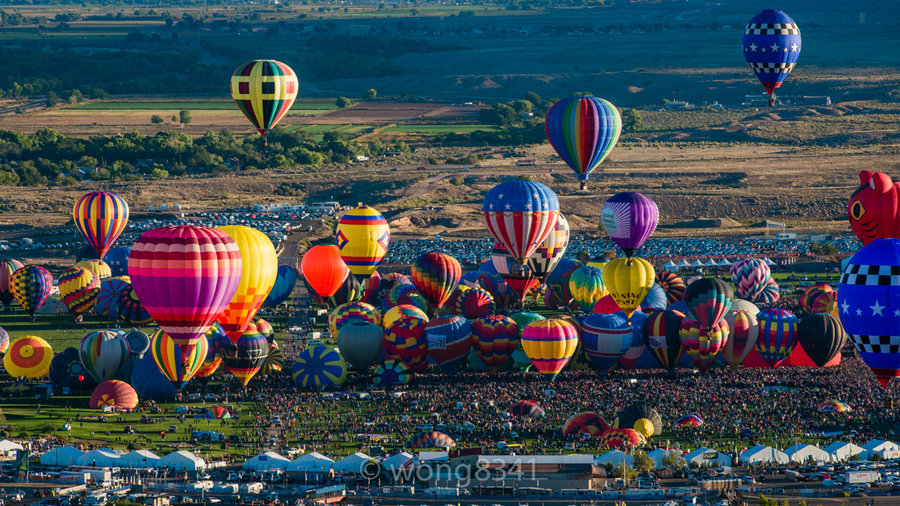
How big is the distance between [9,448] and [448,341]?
13932 millimetres

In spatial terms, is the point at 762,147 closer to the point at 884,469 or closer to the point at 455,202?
the point at 455,202

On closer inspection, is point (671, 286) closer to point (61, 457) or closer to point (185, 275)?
point (185, 275)

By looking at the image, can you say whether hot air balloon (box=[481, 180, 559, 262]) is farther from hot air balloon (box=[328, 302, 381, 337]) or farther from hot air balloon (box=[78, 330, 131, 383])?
hot air balloon (box=[78, 330, 131, 383])

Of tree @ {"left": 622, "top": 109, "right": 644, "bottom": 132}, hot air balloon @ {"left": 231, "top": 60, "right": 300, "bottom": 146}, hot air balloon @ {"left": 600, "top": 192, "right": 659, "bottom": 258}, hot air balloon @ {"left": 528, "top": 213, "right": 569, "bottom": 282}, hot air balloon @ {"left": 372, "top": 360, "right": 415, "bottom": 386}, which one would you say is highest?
tree @ {"left": 622, "top": 109, "right": 644, "bottom": 132}

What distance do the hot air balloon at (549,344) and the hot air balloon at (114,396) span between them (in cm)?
1134

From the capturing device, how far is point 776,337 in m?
42.9

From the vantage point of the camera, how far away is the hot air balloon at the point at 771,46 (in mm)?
53781

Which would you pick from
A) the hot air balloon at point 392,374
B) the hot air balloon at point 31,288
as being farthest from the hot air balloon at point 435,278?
the hot air balloon at point 31,288

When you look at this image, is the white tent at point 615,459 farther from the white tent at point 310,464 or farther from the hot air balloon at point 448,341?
the hot air balloon at point 448,341

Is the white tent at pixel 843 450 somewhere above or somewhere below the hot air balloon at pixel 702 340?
below

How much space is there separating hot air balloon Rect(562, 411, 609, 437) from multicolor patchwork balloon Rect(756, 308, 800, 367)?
9.51 m

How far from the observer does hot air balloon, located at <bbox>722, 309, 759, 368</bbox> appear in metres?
43.0

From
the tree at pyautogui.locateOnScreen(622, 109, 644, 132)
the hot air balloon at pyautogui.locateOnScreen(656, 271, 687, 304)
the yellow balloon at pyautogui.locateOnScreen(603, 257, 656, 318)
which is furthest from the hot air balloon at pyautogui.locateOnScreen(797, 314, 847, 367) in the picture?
the tree at pyautogui.locateOnScreen(622, 109, 644, 132)

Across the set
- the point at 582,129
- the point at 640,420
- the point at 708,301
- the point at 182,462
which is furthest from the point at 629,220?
the point at 182,462
